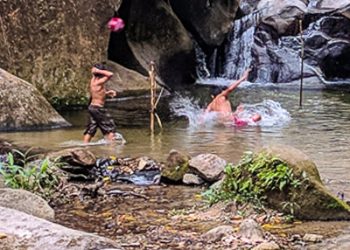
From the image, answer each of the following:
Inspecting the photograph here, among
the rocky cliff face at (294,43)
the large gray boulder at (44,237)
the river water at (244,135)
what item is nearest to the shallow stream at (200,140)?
the river water at (244,135)

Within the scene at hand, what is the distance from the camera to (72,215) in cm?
670

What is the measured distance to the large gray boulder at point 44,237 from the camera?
4180mm

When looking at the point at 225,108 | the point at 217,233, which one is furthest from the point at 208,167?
the point at 225,108

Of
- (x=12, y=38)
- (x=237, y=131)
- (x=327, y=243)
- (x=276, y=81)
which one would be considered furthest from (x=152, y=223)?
(x=276, y=81)

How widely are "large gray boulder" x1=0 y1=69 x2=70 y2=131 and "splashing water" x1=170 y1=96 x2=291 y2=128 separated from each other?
8.60 feet

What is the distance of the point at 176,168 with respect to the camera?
819 centimetres

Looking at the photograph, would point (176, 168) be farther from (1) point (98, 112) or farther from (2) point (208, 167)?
(1) point (98, 112)

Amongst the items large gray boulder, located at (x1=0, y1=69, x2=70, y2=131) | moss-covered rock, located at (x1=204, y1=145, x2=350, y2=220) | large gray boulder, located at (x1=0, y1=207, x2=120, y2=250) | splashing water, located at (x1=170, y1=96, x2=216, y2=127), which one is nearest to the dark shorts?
large gray boulder, located at (x1=0, y1=69, x2=70, y2=131)

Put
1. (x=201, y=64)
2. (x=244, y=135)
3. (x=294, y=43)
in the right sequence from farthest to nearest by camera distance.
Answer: (x=201, y=64), (x=294, y=43), (x=244, y=135)

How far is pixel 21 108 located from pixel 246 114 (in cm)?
431

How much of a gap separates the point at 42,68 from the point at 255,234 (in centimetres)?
1187

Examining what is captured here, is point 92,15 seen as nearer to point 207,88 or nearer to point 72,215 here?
point 207,88

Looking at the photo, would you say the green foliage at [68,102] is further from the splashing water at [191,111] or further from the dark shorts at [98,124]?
the dark shorts at [98,124]

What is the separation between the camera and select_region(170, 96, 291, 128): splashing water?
13.6 m
